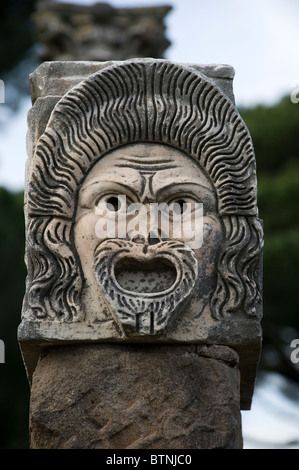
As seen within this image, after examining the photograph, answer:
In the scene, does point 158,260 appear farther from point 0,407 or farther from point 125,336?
point 0,407

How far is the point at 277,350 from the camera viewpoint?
1404 cm

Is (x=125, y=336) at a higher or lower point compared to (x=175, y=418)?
higher

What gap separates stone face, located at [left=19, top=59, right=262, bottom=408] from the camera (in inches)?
192

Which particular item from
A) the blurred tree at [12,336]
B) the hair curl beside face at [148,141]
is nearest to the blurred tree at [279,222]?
the blurred tree at [12,336]

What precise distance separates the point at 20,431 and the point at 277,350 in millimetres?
4074

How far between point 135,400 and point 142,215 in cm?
82

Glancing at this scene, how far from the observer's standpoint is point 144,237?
490 cm

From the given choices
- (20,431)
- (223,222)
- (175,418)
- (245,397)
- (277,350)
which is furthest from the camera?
(277,350)

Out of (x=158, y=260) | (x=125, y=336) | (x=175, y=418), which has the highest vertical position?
(x=158, y=260)

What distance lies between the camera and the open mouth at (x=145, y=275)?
4.89m

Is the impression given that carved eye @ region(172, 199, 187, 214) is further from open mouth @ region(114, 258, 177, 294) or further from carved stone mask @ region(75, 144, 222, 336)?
open mouth @ region(114, 258, 177, 294)

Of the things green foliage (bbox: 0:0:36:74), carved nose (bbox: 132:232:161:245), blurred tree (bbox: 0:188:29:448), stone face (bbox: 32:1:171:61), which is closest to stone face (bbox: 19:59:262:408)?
carved nose (bbox: 132:232:161:245)

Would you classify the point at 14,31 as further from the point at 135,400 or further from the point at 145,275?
the point at 135,400

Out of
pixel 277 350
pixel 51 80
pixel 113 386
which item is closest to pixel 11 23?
pixel 277 350
